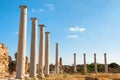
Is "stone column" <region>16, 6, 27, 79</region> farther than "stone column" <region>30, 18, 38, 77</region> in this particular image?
No

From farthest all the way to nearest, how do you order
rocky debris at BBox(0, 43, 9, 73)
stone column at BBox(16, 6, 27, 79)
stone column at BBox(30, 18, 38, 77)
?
1. rocky debris at BBox(0, 43, 9, 73)
2. stone column at BBox(30, 18, 38, 77)
3. stone column at BBox(16, 6, 27, 79)

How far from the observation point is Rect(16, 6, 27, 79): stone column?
18672 millimetres

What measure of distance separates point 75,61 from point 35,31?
3467 cm

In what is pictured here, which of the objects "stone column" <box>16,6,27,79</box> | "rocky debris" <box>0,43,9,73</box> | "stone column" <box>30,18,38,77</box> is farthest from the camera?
"rocky debris" <box>0,43,9,73</box>

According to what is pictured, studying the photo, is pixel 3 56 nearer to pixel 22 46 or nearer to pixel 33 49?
pixel 33 49

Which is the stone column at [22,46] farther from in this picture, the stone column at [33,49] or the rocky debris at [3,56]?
the rocky debris at [3,56]

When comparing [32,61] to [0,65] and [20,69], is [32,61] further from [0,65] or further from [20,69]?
[0,65]

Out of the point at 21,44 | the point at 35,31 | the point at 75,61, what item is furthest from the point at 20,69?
the point at 75,61

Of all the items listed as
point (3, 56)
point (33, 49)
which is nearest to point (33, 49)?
point (33, 49)

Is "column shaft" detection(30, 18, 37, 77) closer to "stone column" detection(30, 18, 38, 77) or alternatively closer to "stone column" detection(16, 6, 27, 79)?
"stone column" detection(30, 18, 38, 77)

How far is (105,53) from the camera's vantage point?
56688 mm

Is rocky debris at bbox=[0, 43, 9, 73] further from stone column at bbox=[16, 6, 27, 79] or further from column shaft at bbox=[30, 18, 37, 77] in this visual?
stone column at bbox=[16, 6, 27, 79]

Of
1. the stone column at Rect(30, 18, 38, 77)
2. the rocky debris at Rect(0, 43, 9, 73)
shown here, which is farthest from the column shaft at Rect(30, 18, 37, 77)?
the rocky debris at Rect(0, 43, 9, 73)

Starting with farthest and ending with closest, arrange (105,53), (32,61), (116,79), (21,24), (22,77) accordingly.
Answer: (105,53) < (116,79) < (32,61) < (21,24) < (22,77)
